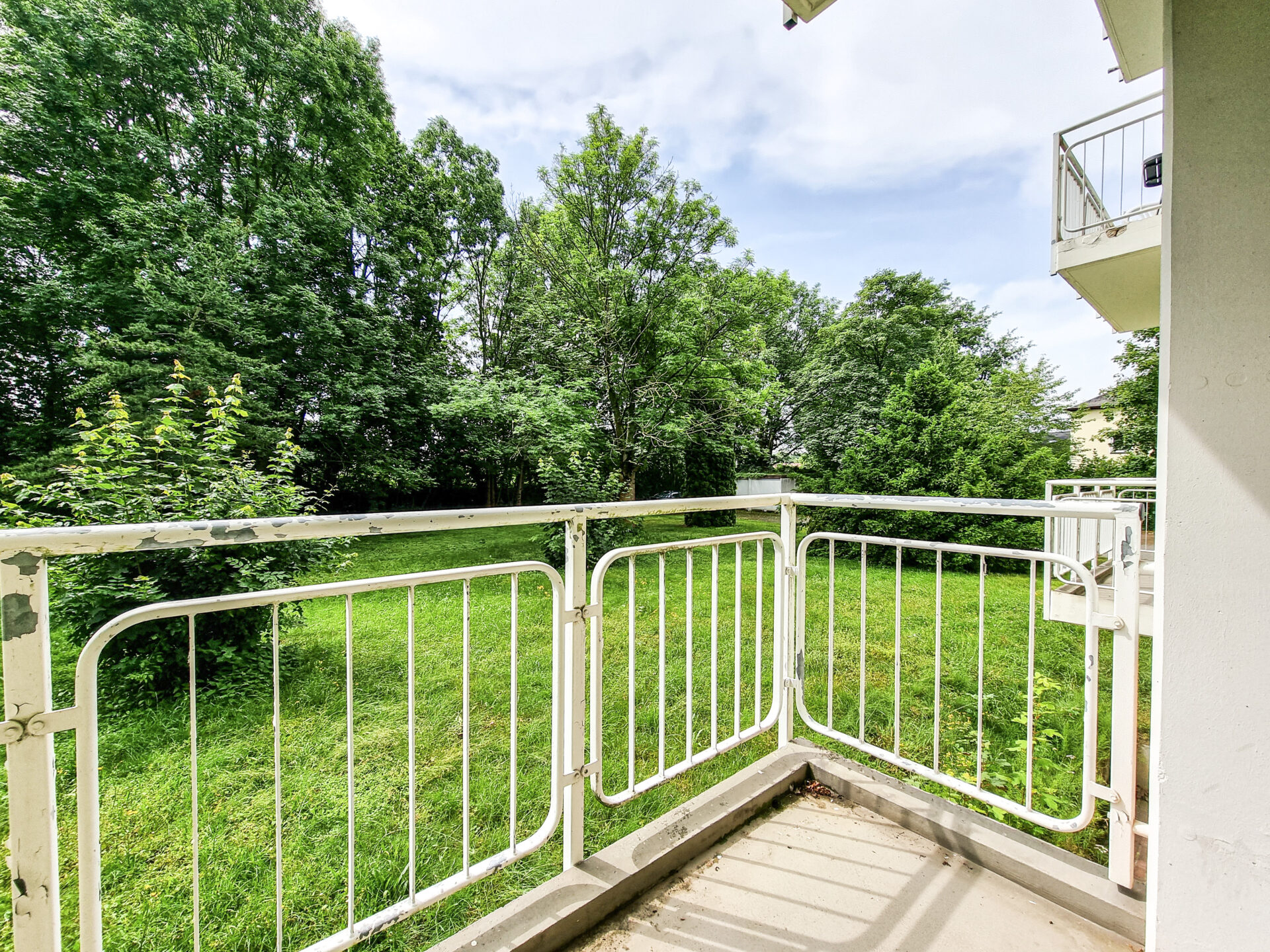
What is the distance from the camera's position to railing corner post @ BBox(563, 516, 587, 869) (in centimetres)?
141

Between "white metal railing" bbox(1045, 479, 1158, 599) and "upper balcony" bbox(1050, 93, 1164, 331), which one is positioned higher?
"upper balcony" bbox(1050, 93, 1164, 331)

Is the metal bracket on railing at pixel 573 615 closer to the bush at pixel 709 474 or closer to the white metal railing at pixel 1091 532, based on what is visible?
the white metal railing at pixel 1091 532

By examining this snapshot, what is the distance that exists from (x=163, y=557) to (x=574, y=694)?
292 cm

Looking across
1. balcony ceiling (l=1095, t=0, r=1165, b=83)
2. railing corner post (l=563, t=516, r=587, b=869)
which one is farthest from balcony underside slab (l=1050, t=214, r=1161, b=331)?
railing corner post (l=563, t=516, r=587, b=869)

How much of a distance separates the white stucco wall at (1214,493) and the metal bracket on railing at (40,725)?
1970 millimetres

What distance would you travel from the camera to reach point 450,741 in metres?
2.74

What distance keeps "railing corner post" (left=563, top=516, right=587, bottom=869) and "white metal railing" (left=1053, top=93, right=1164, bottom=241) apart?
5.37 meters

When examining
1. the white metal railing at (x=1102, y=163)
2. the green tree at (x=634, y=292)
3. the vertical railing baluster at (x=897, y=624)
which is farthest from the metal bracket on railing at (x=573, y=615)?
the green tree at (x=634, y=292)

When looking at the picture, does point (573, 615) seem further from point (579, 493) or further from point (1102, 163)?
point (1102, 163)

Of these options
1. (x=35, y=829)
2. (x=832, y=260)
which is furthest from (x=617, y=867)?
(x=832, y=260)

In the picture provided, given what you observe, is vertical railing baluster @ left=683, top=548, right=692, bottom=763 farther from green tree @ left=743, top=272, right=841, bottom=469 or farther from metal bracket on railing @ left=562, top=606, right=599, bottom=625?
green tree @ left=743, top=272, right=841, bottom=469

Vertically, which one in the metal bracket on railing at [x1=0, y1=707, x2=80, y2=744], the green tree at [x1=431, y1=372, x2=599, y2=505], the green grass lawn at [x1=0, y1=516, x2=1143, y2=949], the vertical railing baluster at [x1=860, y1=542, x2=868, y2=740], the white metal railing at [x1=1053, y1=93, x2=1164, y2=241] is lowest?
the green grass lawn at [x1=0, y1=516, x2=1143, y2=949]

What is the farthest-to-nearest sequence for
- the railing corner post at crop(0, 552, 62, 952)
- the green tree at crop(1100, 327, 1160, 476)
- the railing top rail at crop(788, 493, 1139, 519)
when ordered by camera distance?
the green tree at crop(1100, 327, 1160, 476), the railing top rail at crop(788, 493, 1139, 519), the railing corner post at crop(0, 552, 62, 952)

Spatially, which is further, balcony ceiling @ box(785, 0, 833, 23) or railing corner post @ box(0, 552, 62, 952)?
balcony ceiling @ box(785, 0, 833, 23)
